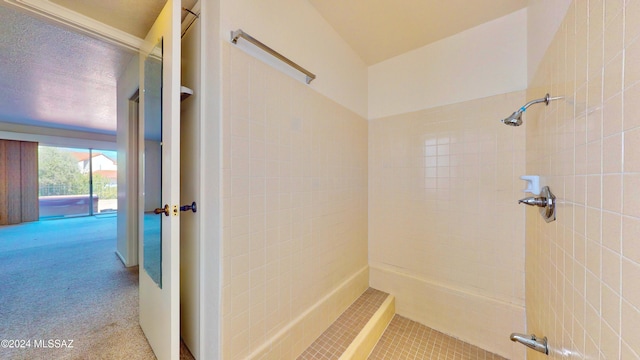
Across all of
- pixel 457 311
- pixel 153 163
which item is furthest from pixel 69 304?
pixel 457 311

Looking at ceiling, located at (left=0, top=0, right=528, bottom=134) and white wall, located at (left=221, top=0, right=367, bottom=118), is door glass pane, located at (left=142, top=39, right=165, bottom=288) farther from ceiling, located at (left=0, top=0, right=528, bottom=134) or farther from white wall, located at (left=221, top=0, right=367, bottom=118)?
white wall, located at (left=221, top=0, right=367, bottom=118)

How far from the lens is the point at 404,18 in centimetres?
165

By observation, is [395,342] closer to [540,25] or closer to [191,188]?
[191,188]

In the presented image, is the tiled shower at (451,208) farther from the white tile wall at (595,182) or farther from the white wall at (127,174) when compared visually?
the white wall at (127,174)

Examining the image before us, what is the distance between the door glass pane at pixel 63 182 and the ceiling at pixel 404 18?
26.3 feet

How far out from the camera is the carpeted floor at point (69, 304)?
137 centimetres

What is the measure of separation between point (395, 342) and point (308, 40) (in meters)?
2.43

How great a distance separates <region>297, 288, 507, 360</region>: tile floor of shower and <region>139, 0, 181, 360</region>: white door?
2.90 feet

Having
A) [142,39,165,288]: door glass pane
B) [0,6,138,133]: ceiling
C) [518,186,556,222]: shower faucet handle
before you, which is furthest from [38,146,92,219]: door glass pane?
[518,186,556,222]: shower faucet handle

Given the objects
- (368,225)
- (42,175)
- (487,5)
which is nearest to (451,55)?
(487,5)

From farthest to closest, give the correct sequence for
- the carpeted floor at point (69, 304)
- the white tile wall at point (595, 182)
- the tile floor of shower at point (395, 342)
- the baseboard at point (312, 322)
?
1. the tile floor of shower at point (395, 342)
2. the carpeted floor at point (69, 304)
3. the baseboard at point (312, 322)
4. the white tile wall at point (595, 182)

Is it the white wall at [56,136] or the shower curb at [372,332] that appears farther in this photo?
the white wall at [56,136]

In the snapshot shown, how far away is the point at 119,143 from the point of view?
2.77 meters

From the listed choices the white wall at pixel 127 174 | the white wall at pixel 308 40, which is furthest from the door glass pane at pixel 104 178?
the white wall at pixel 308 40
